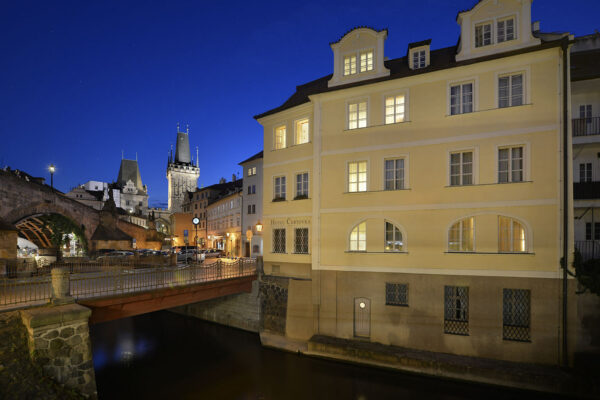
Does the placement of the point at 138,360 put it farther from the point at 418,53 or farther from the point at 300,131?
the point at 418,53

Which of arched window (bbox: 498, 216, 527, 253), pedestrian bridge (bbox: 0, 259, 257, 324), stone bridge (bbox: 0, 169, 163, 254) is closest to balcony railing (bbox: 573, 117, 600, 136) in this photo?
arched window (bbox: 498, 216, 527, 253)

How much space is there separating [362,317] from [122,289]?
35.9ft

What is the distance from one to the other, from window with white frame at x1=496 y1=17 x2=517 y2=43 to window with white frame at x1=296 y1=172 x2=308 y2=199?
11.2 meters

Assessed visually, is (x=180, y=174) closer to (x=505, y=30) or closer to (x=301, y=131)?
(x=301, y=131)

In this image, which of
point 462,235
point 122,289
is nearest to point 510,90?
point 462,235

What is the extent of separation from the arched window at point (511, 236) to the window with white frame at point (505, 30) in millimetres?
7967

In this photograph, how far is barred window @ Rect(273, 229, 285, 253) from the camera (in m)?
19.6

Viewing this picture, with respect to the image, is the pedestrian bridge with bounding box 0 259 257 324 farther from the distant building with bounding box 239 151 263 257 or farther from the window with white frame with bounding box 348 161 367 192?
the distant building with bounding box 239 151 263 257

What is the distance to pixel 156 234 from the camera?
4162cm

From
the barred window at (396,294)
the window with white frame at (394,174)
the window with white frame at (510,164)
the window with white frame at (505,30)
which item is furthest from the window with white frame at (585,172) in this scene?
the barred window at (396,294)

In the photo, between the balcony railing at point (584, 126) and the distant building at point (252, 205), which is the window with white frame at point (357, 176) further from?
the distant building at point (252, 205)

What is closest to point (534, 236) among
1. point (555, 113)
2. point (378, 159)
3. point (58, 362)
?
point (555, 113)

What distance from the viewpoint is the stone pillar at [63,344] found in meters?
9.73

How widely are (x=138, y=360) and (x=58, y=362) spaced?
334 inches
